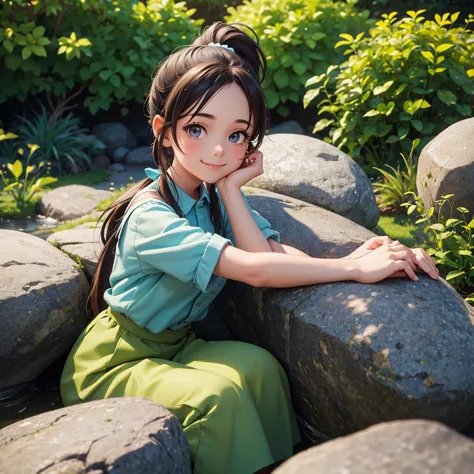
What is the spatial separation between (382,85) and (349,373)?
3493mm

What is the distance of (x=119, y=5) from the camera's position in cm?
843

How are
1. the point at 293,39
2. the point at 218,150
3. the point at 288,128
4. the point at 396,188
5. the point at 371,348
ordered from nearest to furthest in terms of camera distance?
the point at 371,348, the point at 218,150, the point at 396,188, the point at 293,39, the point at 288,128

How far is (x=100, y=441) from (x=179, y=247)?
740 mm

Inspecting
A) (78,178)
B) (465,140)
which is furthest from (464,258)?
(78,178)

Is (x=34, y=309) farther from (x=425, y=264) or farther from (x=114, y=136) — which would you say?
(x=114, y=136)

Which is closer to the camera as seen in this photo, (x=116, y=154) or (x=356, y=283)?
(x=356, y=283)

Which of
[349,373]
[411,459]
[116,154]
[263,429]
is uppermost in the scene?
[411,459]

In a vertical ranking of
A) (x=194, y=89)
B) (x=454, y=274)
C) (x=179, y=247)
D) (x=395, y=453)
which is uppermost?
(x=194, y=89)

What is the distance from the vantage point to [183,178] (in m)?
2.83

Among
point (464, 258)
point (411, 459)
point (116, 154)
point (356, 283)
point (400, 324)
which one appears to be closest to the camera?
point (411, 459)

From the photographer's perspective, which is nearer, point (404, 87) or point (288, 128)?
point (404, 87)

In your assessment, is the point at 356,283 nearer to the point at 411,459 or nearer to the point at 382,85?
the point at 411,459

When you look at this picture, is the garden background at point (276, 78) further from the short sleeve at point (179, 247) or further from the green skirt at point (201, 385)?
the short sleeve at point (179, 247)

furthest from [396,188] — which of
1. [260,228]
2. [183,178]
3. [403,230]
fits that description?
[183,178]
